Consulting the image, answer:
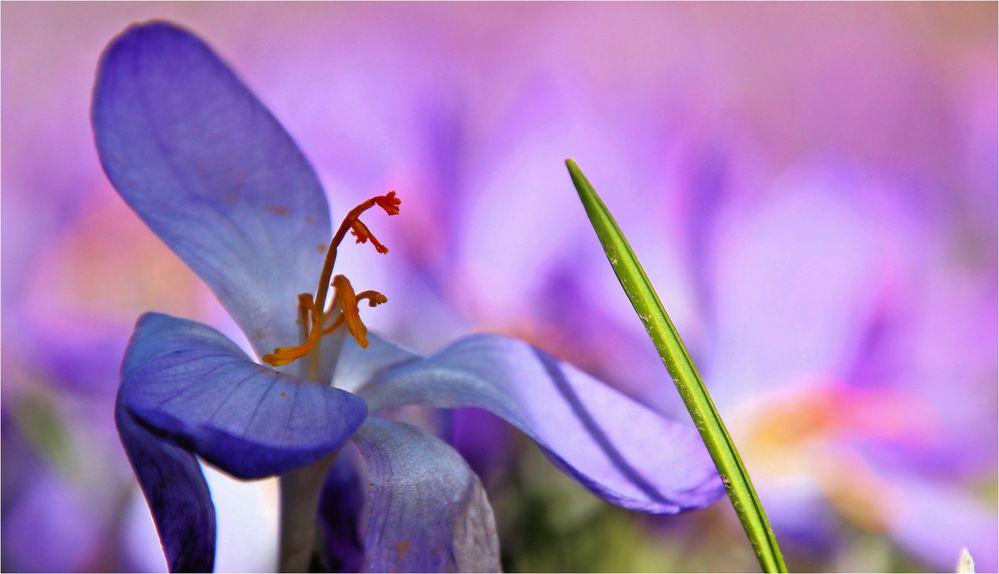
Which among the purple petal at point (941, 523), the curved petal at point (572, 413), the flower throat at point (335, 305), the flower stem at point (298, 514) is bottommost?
the purple petal at point (941, 523)

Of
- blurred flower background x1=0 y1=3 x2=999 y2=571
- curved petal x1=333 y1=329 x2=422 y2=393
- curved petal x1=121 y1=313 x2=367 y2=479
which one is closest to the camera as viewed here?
curved petal x1=121 y1=313 x2=367 y2=479

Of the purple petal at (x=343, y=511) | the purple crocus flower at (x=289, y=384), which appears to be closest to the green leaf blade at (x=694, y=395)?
the purple crocus flower at (x=289, y=384)

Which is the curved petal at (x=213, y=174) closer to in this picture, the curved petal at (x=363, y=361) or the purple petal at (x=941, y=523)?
the curved petal at (x=363, y=361)

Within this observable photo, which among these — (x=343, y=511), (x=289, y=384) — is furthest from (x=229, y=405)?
(x=343, y=511)

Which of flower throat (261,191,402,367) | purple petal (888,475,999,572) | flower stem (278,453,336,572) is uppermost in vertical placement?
flower throat (261,191,402,367)

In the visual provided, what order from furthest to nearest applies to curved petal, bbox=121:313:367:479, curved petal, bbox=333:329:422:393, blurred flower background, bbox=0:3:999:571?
blurred flower background, bbox=0:3:999:571, curved petal, bbox=333:329:422:393, curved petal, bbox=121:313:367:479

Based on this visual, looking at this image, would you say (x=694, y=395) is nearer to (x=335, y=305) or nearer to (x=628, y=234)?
(x=335, y=305)

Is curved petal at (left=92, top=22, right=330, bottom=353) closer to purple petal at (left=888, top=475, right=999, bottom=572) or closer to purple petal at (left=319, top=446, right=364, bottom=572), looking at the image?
purple petal at (left=319, top=446, right=364, bottom=572)

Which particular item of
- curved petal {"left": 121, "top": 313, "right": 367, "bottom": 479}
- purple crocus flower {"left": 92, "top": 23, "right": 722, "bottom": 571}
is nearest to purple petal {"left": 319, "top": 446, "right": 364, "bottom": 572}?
purple crocus flower {"left": 92, "top": 23, "right": 722, "bottom": 571}
